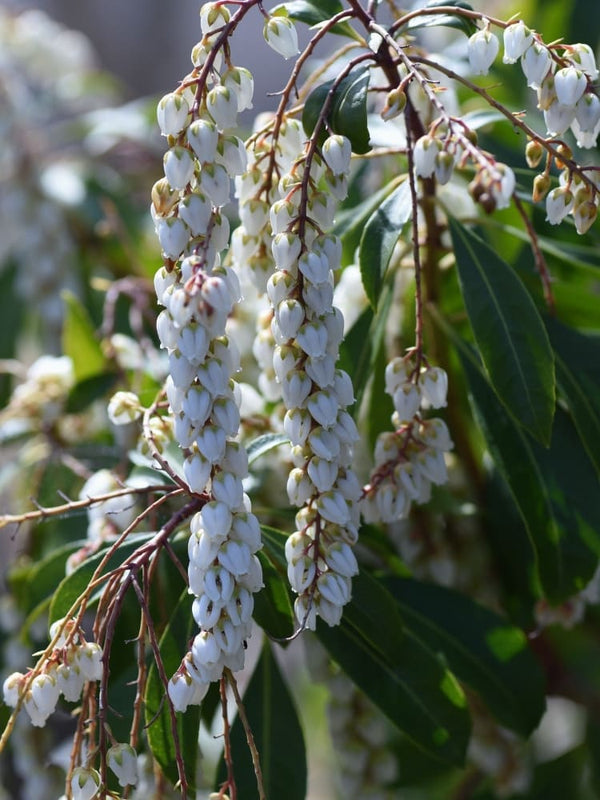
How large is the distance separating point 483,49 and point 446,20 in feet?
0.34

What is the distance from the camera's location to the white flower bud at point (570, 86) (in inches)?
33.8

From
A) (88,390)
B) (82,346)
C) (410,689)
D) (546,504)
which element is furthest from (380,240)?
(82,346)

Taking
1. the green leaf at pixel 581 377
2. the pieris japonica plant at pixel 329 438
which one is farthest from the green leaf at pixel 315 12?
the green leaf at pixel 581 377

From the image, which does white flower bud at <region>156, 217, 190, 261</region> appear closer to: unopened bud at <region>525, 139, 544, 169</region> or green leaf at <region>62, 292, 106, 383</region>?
unopened bud at <region>525, 139, 544, 169</region>

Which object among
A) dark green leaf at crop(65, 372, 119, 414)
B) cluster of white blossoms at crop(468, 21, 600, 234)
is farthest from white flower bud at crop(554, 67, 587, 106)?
dark green leaf at crop(65, 372, 119, 414)

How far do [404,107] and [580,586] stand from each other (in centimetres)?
56

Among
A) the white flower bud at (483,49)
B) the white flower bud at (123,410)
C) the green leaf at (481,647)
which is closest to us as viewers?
the white flower bud at (483,49)

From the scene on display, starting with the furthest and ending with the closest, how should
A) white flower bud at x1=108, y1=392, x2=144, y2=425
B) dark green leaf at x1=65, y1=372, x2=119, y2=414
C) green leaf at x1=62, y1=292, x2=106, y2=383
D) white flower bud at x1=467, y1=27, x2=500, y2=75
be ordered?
green leaf at x1=62, y1=292, x2=106, y2=383 → dark green leaf at x1=65, y1=372, x2=119, y2=414 → white flower bud at x1=108, y1=392, x2=144, y2=425 → white flower bud at x1=467, y1=27, x2=500, y2=75

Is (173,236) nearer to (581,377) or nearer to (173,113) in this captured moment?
(173,113)

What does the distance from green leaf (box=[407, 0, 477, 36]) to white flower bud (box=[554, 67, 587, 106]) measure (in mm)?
165

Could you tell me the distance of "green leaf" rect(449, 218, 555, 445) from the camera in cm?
97

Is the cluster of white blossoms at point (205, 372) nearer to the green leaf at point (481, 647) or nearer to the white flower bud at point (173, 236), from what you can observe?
the white flower bud at point (173, 236)

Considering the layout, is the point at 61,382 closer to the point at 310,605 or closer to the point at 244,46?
the point at 310,605

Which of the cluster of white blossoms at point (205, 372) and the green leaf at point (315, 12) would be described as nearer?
the cluster of white blossoms at point (205, 372)
